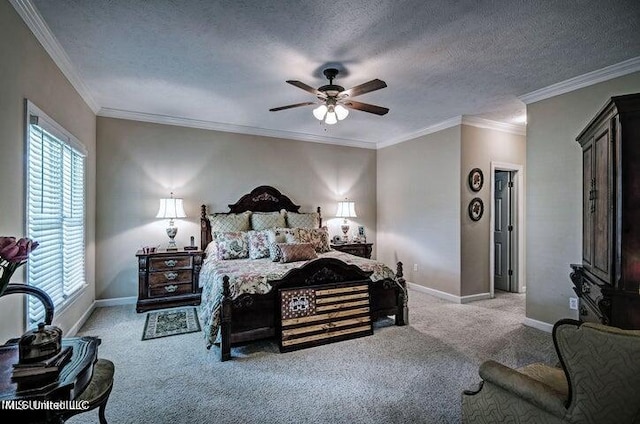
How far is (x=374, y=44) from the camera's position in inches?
105

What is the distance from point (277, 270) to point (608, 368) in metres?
2.72

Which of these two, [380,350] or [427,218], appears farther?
[427,218]

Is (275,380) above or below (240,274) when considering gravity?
below

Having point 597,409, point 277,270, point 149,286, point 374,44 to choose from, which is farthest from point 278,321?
point 374,44

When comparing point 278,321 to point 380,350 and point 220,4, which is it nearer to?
point 380,350

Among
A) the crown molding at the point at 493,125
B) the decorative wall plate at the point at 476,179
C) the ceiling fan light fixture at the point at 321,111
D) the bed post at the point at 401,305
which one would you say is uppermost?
the crown molding at the point at 493,125

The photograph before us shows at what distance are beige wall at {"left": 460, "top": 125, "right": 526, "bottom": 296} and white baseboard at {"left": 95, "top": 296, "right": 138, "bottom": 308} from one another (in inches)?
192

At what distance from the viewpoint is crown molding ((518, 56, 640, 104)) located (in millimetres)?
2973

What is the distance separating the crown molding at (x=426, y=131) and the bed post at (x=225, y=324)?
13.0ft

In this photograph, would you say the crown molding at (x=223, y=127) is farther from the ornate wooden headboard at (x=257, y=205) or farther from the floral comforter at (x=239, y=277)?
the floral comforter at (x=239, y=277)

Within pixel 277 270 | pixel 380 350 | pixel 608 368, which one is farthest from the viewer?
pixel 277 270

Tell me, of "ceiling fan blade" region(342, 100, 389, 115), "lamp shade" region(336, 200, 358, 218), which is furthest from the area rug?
"ceiling fan blade" region(342, 100, 389, 115)

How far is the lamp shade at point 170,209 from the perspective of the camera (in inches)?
177

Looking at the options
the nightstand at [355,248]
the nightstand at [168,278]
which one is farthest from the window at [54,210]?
the nightstand at [355,248]
